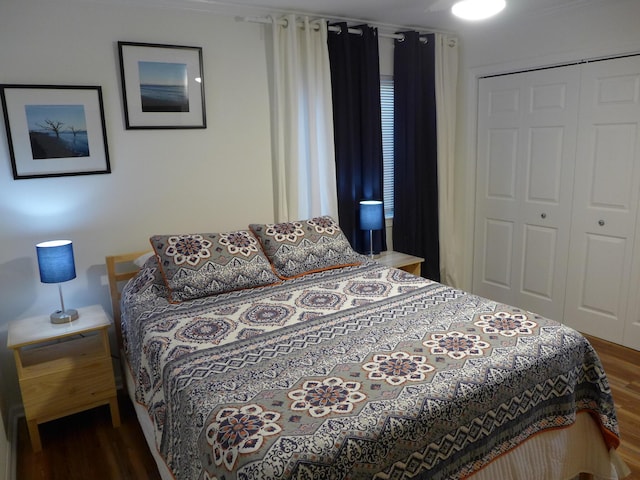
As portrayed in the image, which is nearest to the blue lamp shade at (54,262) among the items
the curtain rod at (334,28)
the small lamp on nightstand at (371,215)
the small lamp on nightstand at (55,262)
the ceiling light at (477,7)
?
the small lamp on nightstand at (55,262)

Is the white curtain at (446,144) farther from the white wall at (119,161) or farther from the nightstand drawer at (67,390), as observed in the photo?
the nightstand drawer at (67,390)

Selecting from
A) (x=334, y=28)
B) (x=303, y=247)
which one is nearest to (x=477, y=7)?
(x=334, y=28)

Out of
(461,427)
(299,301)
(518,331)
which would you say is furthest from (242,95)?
(461,427)

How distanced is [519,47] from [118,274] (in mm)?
3331

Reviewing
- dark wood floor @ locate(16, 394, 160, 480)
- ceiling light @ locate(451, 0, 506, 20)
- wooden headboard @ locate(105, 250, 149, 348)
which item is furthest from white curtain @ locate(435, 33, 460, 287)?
dark wood floor @ locate(16, 394, 160, 480)

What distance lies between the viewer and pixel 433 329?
80.5 inches

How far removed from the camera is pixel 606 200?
3.31 meters

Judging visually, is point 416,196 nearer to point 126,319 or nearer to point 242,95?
point 242,95

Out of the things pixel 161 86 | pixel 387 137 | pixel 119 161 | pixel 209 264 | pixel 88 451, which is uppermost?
pixel 161 86

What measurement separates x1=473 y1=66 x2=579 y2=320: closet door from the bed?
1609 mm

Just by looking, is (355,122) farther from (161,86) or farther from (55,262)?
(55,262)

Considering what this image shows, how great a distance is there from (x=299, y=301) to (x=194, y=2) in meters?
1.96

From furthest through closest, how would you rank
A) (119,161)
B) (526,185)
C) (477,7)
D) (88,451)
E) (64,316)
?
1. (526,185)
2. (119,161)
3. (64,316)
4. (88,451)
5. (477,7)

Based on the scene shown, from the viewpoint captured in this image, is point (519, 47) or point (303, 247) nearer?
point (303, 247)
